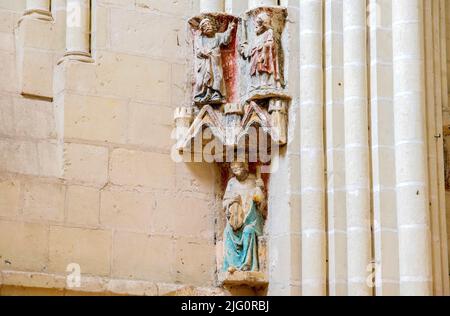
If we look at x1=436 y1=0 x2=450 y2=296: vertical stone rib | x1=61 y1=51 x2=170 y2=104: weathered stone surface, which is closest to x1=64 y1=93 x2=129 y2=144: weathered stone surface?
x1=61 y1=51 x2=170 y2=104: weathered stone surface

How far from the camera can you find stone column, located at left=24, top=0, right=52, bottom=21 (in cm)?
830

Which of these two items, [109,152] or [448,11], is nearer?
[109,152]

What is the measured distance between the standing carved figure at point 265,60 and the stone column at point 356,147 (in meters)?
0.42

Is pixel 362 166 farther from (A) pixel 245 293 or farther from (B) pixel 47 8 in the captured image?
(B) pixel 47 8

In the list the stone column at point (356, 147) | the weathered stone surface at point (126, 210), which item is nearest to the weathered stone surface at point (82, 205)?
the weathered stone surface at point (126, 210)

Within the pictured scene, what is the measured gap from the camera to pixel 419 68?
8.03 m

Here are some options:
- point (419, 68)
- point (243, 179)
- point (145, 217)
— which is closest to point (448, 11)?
point (419, 68)

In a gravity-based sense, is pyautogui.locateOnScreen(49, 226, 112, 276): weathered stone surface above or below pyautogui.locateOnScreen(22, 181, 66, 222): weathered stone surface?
below

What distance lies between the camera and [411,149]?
7.90 metres

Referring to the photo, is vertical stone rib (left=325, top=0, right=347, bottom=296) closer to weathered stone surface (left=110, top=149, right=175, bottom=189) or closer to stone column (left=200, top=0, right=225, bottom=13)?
stone column (left=200, top=0, right=225, bottom=13)

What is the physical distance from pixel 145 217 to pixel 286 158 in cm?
87

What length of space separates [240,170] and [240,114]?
0.32 meters

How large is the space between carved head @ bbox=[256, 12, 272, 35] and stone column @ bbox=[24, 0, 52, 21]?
1208mm

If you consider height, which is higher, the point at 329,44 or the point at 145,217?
the point at 329,44
